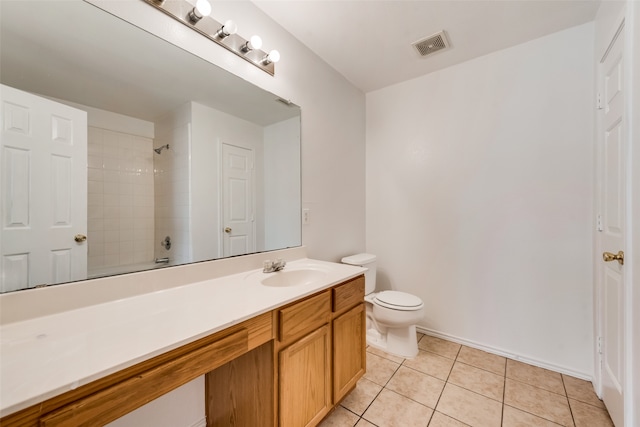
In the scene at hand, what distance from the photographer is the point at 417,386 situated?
1642mm

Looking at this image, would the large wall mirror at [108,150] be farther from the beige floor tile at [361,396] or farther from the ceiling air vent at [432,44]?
the ceiling air vent at [432,44]

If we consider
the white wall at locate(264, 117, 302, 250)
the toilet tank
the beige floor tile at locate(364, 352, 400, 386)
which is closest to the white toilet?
the toilet tank

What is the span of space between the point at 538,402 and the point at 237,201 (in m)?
2.21

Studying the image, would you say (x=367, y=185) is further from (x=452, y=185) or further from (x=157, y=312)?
(x=157, y=312)

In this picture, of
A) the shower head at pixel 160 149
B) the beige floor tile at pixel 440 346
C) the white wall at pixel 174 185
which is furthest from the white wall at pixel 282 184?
the beige floor tile at pixel 440 346

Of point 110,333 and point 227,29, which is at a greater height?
point 227,29

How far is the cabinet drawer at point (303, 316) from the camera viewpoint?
3.33 ft

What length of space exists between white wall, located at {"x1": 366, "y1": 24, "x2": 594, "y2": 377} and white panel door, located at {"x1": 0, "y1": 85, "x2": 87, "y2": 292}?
7.49ft

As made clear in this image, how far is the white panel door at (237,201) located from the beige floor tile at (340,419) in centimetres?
105

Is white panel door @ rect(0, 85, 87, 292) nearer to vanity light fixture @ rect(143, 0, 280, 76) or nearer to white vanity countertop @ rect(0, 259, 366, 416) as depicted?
white vanity countertop @ rect(0, 259, 366, 416)

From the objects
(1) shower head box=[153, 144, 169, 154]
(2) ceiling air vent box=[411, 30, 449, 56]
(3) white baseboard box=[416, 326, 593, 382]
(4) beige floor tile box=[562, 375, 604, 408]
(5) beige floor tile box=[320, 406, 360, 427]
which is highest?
(2) ceiling air vent box=[411, 30, 449, 56]

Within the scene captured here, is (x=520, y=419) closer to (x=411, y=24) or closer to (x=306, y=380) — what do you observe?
(x=306, y=380)

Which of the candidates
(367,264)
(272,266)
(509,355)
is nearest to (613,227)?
(509,355)

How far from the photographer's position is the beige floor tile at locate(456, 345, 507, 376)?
5.98 feet
